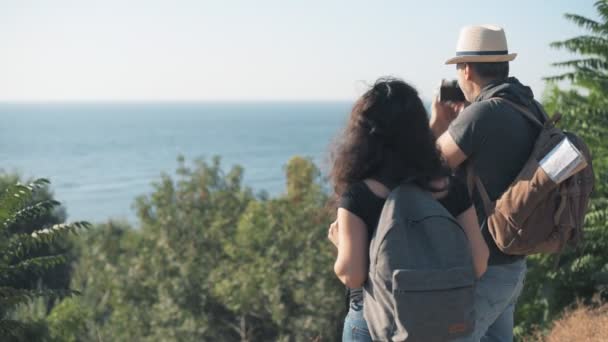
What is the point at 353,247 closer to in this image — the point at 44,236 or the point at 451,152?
the point at 451,152

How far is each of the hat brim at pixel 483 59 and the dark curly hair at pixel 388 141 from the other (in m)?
0.63

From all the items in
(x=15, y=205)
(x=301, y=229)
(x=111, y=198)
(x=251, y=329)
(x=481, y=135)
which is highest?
(x=481, y=135)

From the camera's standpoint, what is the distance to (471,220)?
2.36m

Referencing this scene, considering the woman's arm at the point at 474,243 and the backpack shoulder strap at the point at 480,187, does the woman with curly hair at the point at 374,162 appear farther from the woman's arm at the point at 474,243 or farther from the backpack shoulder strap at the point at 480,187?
the backpack shoulder strap at the point at 480,187

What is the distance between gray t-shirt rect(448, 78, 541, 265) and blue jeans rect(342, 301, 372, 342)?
1.98ft

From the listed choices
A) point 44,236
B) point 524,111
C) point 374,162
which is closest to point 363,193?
point 374,162

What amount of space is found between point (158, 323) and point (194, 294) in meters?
1.50

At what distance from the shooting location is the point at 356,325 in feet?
7.77

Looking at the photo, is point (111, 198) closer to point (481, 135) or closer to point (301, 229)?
point (301, 229)

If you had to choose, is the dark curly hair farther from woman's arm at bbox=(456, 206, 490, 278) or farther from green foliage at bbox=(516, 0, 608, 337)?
green foliage at bbox=(516, 0, 608, 337)

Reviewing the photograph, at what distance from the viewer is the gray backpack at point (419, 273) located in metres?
2.12

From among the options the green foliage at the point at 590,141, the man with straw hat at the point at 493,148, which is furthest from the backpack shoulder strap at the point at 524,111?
the green foliage at the point at 590,141

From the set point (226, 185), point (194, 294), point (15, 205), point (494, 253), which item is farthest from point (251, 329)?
point (494, 253)

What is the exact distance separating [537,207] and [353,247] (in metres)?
0.77
